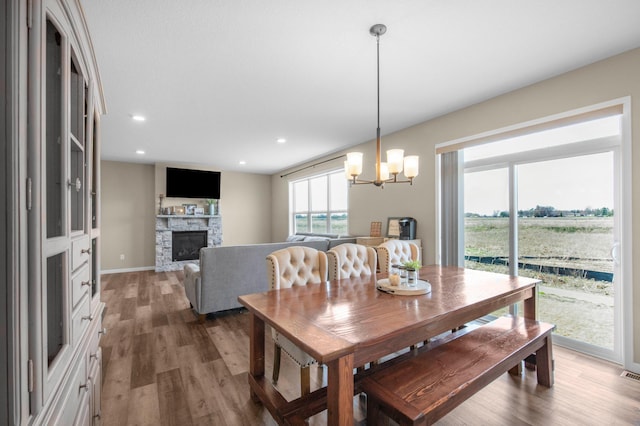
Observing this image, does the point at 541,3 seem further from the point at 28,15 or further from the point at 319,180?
the point at 319,180

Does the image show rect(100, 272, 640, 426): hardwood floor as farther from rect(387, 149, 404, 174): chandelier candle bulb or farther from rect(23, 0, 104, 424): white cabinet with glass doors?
rect(387, 149, 404, 174): chandelier candle bulb

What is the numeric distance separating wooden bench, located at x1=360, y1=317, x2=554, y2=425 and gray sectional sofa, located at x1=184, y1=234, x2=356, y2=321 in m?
2.45

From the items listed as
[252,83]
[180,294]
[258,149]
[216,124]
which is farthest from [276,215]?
[252,83]

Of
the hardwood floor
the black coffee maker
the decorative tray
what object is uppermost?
the black coffee maker

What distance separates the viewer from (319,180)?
667 centimetres

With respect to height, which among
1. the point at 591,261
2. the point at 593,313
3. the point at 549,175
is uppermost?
the point at 549,175

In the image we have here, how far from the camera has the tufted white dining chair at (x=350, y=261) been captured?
2.60 metres

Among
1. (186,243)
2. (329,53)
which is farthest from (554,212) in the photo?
(186,243)

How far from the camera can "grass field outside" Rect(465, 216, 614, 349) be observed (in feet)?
8.57

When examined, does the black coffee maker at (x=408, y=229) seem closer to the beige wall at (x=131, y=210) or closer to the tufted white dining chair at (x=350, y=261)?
the tufted white dining chair at (x=350, y=261)

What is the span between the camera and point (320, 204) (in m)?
6.64

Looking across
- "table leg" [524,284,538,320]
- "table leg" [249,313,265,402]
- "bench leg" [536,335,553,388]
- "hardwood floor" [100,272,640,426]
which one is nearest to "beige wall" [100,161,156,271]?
"hardwood floor" [100,272,640,426]

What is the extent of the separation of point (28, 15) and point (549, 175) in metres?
3.76

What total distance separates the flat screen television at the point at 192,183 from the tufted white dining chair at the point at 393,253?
5520mm
